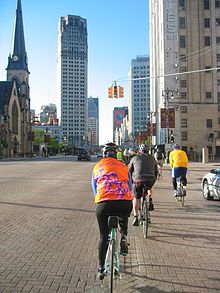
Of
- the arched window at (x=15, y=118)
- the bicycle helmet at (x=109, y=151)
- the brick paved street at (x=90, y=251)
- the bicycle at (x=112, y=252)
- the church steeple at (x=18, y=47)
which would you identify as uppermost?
the church steeple at (x=18, y=47)

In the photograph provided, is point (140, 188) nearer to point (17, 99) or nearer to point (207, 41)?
point (207, 41)

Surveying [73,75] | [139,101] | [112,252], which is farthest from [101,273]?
[73,75]

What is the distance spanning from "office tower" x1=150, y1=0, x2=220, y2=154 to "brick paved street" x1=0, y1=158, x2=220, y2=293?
5628cm

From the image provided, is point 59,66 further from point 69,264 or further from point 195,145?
point 69,264

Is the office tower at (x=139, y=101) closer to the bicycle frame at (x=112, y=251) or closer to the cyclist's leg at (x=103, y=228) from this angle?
the cyclist's leg at (x=103, y=228)

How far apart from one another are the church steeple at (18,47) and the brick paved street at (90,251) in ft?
362

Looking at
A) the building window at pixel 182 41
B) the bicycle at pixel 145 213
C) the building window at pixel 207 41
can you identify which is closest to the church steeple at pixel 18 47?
the building window at pixel 182 41

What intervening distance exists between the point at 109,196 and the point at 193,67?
6546 cm

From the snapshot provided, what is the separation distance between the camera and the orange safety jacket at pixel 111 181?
4.71 metres

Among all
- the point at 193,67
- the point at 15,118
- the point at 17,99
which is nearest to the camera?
the point at 193,67

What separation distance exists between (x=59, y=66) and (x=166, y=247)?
144m

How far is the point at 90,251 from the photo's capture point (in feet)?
21.0

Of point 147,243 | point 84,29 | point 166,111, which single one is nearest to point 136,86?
point 84,29

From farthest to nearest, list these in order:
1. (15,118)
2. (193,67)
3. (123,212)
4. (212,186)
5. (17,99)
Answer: (17,99) → (15,118) → (193,67) → (212,186) → (123,212)
